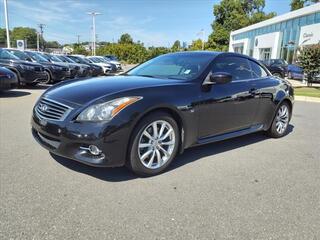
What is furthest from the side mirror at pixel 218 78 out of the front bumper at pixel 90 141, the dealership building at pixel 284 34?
the dealership building at pixel 284 34

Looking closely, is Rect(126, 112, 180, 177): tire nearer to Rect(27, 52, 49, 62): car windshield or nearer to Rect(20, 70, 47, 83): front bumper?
Rect(20, 70, 47, 83): front bumper

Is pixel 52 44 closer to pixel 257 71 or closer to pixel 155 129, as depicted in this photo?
pixel 257 71

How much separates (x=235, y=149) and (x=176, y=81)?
1.69 metres

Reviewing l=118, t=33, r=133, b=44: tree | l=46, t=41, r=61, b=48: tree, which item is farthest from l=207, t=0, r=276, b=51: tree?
l=46, t=41, r=61, b=48: tree

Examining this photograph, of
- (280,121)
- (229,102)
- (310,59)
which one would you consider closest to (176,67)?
(229,102)

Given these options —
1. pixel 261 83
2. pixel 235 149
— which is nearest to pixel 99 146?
pixel 235 149

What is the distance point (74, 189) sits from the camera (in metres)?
3.43

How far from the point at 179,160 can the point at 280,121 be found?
2.56 meters

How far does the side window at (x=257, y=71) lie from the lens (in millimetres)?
5379

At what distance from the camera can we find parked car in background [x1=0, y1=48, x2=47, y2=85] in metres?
11.9

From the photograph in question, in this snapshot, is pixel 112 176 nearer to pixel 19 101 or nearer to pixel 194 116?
pixel 194 116

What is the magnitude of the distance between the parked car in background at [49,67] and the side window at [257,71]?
9.75m

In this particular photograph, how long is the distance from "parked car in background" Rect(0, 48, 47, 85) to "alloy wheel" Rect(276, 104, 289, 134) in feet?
31.2

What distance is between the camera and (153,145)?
12.6 ft
